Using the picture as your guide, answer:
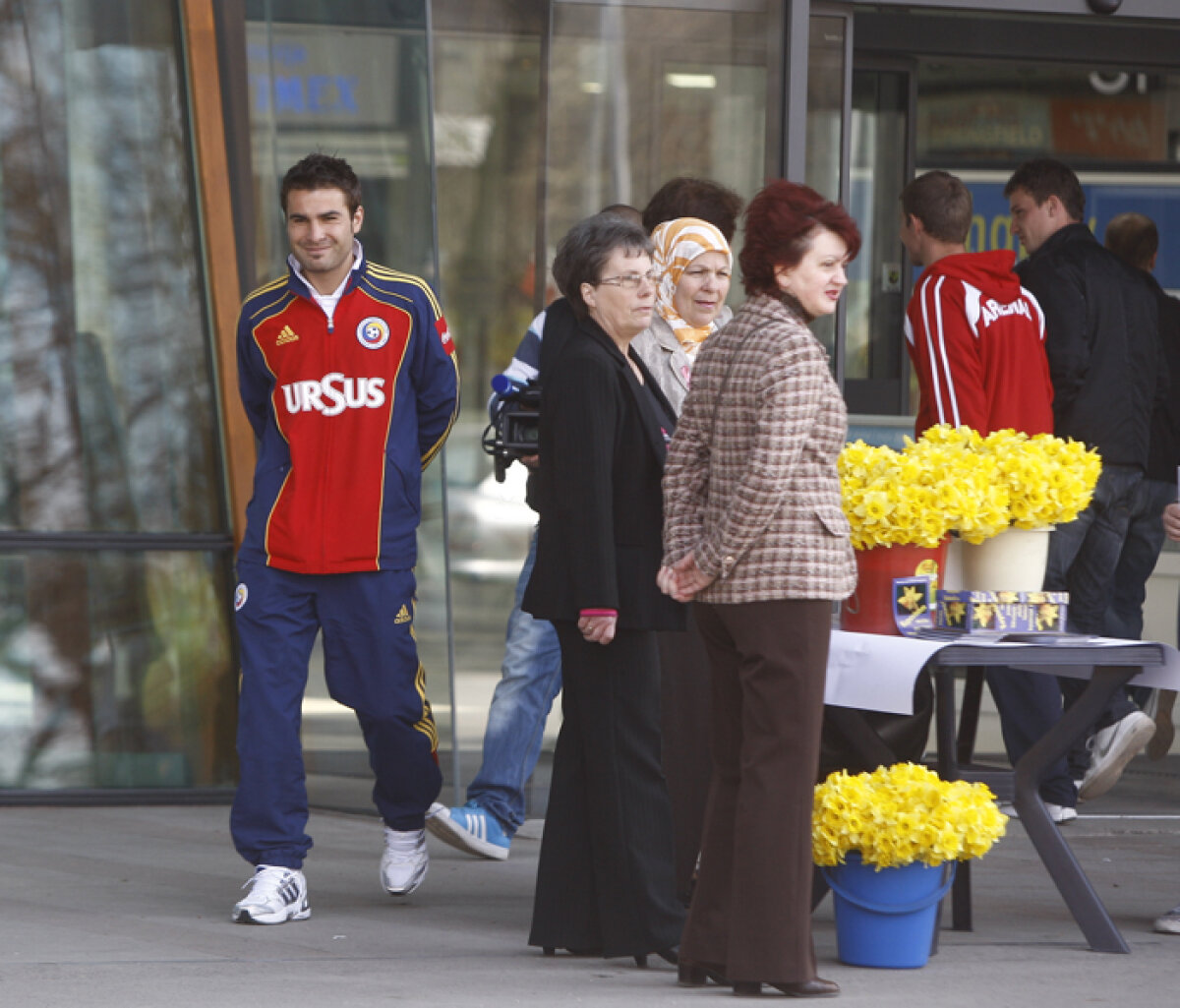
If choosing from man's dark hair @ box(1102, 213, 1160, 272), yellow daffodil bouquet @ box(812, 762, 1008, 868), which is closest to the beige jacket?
yellow daffodil bouquet @ box(812, 762, 1008, 868)

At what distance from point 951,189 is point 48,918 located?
3510 mm

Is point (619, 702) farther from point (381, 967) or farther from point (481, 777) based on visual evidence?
point (481, 777)

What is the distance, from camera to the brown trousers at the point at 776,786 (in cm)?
405

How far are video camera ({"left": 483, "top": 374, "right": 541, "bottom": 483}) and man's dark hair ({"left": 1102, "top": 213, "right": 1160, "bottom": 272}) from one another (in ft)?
11.1

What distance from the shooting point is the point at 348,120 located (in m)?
6.75

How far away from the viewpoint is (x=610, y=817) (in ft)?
14.5

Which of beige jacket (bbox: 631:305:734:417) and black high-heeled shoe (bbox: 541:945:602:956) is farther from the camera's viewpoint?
beige jacket (bbox: 631:305:734:417)

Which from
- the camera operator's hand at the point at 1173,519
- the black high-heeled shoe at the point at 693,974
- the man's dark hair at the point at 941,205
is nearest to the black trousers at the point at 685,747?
the black high-heeled shoe at the point at 693,974

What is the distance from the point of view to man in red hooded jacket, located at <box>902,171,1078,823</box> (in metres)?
6.14

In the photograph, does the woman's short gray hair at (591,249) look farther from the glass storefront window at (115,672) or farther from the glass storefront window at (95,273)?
the glass storefront window at (115,672)

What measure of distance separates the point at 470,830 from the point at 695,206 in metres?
1.94

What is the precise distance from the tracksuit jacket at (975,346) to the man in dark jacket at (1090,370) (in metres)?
0.50

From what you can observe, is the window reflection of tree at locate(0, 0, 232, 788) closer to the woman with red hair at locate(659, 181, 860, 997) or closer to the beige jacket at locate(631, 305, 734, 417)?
the beige jacket at locate(631, 305, 734, 417)

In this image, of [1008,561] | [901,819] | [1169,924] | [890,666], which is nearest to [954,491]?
[1008,561]
